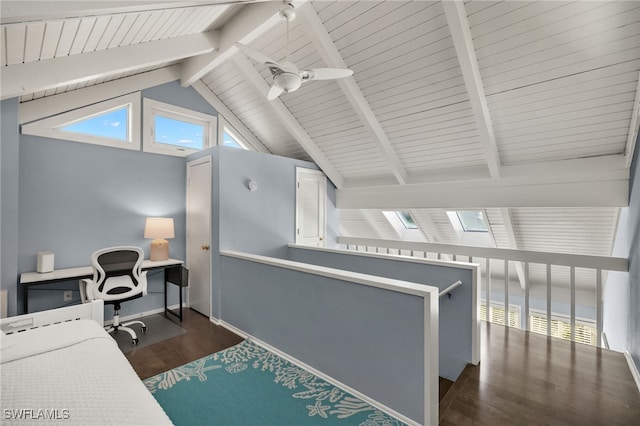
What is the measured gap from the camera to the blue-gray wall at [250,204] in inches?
140

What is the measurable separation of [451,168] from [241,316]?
10.5 feet

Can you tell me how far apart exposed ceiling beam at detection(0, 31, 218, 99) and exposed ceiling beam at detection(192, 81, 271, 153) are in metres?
1.24

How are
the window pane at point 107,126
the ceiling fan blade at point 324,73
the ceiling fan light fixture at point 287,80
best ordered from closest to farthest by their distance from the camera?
the ceiling fan light fixture at point 287,80 < the ceiling fan blade at point 324,73 < the window pane at point 107,126

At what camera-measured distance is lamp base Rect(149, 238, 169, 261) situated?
144 inches

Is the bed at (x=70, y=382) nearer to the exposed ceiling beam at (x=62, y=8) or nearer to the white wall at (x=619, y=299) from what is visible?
the exposed ceiling beam at (x=62, y=8)

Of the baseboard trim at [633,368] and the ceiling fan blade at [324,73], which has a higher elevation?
the ceiling fan blade at [324,73]

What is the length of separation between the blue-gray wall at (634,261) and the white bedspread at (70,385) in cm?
325

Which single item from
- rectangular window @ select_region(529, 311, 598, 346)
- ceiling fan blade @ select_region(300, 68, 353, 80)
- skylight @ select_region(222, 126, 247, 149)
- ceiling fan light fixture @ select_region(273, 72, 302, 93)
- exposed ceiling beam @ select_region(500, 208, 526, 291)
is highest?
skylight @ select_region(222, 126, 247, 149)

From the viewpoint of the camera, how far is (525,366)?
2.43 metres

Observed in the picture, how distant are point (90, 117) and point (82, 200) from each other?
0.99 metres

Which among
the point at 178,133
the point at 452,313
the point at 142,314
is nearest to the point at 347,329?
the point at 452,313

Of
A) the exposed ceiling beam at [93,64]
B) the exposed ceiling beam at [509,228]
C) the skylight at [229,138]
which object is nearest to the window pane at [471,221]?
the exposed ceiling beam at [509,228]

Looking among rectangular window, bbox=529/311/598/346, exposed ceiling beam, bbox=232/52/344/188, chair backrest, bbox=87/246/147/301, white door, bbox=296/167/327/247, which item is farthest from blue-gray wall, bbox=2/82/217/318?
rectangular window, bbox=529/311/598/346

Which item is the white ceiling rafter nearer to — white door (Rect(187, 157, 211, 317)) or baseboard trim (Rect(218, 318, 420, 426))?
baseboard trim (Rect(218, 318, 420, 426))
